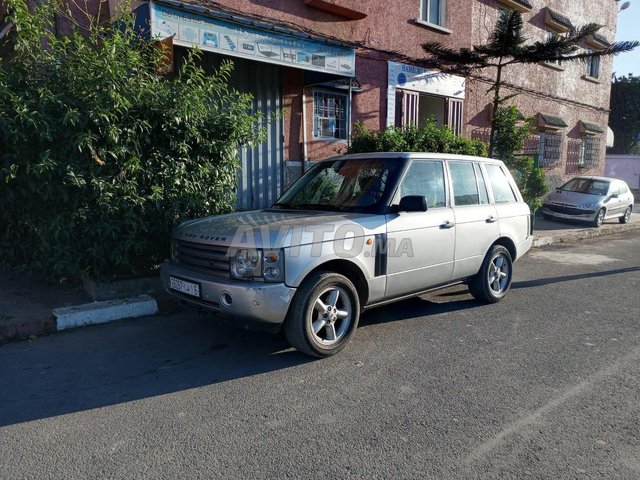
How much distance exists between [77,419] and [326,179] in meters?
3.17

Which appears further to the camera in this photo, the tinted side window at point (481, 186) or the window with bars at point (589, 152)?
the window with bars at point (589, 152)

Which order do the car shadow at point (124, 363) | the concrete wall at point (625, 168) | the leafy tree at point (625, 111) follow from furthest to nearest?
the leafy tree at point (625, 111)
the concrete wall at point (625, 168)
the car shadow at point (124, 363)

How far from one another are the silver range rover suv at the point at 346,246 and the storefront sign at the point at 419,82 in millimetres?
6390

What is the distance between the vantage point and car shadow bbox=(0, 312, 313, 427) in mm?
3354

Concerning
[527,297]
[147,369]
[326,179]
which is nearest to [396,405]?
[147,369]

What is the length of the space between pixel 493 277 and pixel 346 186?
2.24m

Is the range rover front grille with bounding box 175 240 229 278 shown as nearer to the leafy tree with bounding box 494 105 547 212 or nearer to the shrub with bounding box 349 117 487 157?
the shrub with bounding box 349 117 487 157

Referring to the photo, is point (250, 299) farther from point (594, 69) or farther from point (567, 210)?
point (594, 69)

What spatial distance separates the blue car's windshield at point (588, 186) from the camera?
14058 mm

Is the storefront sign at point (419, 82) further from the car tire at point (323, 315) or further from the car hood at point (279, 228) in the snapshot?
the car tire at point (323, 315)

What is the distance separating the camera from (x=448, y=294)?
6.29 meters

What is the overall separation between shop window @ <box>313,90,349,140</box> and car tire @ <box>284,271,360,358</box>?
6892 millimetres

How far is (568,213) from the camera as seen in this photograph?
45.2 ft

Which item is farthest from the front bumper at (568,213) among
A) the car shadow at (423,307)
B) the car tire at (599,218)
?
the car shadow at (423,307)
